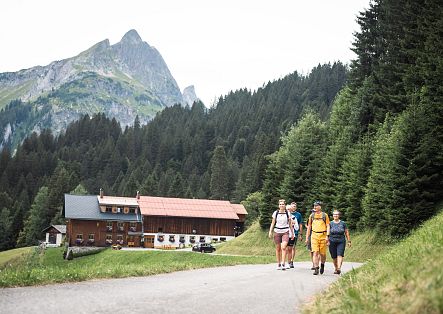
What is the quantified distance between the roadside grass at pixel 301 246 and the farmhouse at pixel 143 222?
30.0m

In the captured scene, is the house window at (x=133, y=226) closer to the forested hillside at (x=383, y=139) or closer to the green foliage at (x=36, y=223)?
the green foliage at (x=36, y=223)

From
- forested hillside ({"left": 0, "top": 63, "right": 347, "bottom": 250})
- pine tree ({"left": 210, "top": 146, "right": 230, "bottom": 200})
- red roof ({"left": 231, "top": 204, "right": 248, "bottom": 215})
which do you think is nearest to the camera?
red roof ({"left": 231, "top": 204, "right": 248, "bottom": 215})

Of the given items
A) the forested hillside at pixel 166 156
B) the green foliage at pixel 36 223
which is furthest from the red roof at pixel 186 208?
the green foliage at pixel 36 223

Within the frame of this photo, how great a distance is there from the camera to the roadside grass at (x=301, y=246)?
105 ft

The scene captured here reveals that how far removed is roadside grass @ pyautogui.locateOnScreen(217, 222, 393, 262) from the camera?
105 ft

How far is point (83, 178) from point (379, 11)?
134 m

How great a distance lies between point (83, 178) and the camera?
165000 millimetres

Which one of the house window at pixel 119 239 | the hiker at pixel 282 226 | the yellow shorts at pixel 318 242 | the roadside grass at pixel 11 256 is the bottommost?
the roadside grass at pixel 11 256

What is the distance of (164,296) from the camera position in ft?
32.8

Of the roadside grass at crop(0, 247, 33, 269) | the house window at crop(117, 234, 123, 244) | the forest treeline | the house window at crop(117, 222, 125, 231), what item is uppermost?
the forest treeline

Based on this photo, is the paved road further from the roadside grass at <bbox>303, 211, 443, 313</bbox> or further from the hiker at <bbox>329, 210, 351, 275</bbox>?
the hiker at <bbox>329, 210, 351, 275</bbox>

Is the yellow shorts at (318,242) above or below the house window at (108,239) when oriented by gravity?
above

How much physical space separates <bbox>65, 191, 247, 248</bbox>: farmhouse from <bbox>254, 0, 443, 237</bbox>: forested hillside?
32558 mm

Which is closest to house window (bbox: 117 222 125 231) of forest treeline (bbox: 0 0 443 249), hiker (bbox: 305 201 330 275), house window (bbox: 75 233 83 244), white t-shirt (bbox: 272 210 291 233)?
house window (bbox: 75 233 83 244)
